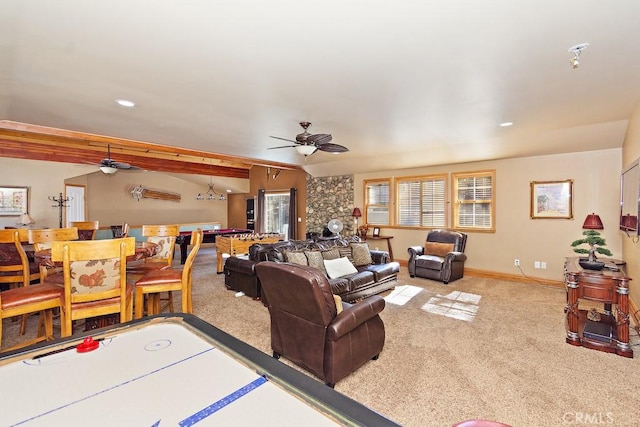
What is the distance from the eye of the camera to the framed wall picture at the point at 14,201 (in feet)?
21.7

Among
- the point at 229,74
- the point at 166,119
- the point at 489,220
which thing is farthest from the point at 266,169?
the point at 229,74

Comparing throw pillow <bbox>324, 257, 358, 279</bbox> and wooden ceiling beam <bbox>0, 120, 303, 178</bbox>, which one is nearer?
throw pillow <bbox>324, 257, 358, 279</bbox>

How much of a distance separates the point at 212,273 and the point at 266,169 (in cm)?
512

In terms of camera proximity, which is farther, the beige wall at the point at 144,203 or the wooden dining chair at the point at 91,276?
the beige wall at the point at 144,203

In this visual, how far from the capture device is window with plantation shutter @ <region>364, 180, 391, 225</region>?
25.2 ft

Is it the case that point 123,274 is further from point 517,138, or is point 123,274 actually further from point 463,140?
point 517,138

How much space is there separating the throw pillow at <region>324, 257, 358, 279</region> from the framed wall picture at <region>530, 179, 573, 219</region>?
379 cm

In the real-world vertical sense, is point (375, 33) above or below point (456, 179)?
above

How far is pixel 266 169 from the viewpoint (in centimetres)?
1059

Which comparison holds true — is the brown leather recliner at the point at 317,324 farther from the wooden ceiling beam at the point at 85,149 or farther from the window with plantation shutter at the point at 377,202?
the window with plantation shutter at the point at 377,202

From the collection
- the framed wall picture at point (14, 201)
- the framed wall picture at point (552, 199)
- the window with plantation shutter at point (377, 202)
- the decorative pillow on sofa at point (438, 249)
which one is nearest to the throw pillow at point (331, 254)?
the decorative pillow on sofa at point (438, 249)

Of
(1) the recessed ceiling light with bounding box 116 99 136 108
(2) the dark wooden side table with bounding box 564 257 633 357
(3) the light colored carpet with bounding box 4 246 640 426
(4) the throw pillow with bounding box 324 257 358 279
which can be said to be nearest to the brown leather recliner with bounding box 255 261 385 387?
(3) the light colored carpet with bounding box 4 246 640 426

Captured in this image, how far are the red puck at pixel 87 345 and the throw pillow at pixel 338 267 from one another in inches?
124

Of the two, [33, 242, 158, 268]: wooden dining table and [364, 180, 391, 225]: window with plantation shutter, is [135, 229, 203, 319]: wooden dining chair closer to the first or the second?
[33, 242, 158, 268]: wooden dining table
